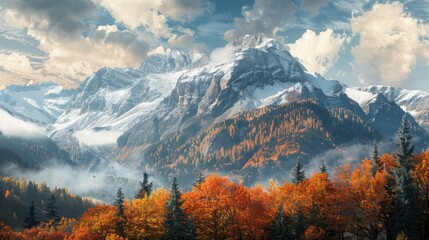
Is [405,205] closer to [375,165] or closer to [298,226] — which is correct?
[298,226]

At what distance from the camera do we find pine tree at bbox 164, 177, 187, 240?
8288 cm

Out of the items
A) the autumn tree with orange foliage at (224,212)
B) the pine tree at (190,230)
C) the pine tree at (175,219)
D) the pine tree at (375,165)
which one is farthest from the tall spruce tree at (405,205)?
the pine tree at (175,219)

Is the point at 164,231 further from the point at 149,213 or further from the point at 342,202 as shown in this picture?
the point at 342,202

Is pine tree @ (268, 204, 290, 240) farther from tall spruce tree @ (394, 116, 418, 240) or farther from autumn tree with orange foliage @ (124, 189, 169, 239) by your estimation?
autumn tree with orange foliage @ (124, 189, 169, 239)

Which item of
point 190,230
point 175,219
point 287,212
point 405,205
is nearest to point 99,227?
point 175,219

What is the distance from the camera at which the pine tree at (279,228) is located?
83.2 m

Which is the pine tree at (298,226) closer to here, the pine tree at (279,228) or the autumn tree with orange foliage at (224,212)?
the pine tree at (279,228)

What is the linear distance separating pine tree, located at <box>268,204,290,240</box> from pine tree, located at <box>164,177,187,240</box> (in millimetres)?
17289

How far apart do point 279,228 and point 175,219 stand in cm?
2011

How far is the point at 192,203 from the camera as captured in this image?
9138cm

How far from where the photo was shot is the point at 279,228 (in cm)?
8344

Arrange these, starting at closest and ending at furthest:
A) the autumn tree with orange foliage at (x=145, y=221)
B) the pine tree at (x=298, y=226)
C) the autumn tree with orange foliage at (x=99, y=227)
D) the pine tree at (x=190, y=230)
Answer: the pine tree at (x=190, y=230)
the pine tree at (x=298, y=226)
the autumn tree with orange foliage at (x=145, y=221)
the autumn tree with orange foliage at (x=99, y=227)

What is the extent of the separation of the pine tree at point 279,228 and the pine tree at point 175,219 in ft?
56.7

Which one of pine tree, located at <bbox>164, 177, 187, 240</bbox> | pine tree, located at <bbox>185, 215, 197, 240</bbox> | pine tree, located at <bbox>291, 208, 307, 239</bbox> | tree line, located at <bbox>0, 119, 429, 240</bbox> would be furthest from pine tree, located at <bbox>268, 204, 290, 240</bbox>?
pine tree, located at <bbox>164, 177, 187, 240</bbox>
